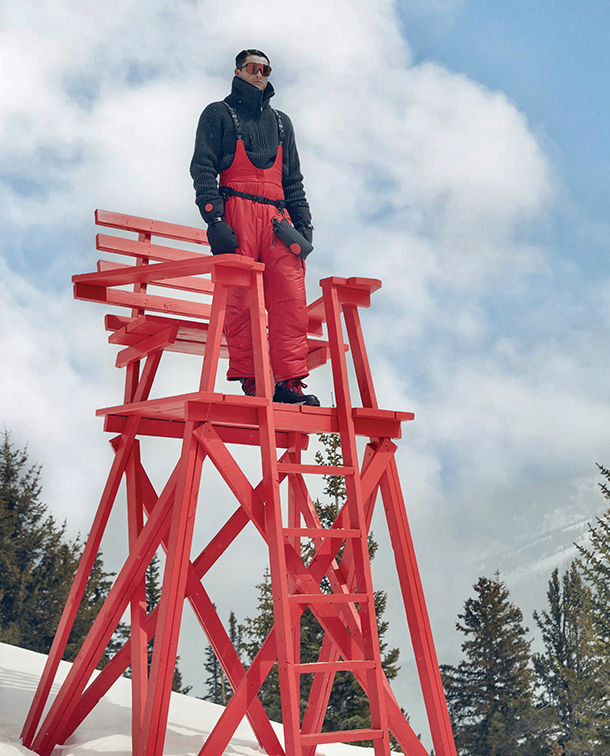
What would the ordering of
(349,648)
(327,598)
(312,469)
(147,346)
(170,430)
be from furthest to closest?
(170,430)
(147,346)
(349,648)
(312,469)
(327,598)

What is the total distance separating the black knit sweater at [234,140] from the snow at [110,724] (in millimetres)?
4171

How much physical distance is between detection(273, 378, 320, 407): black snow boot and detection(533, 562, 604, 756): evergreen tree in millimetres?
23752

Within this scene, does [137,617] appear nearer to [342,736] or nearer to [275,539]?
[275,539]

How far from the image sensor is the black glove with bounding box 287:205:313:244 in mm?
6242

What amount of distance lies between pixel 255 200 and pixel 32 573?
27921mm

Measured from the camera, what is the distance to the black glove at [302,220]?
6242mm

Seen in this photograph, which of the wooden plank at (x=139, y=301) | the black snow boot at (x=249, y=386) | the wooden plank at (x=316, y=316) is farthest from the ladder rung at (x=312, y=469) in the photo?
the wooden plank at (x=139, y=301)

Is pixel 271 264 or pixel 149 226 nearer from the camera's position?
pixel 271 264

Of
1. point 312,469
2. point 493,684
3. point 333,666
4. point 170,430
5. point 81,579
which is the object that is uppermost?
point 493,684

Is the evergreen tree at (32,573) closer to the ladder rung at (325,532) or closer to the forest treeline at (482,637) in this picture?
the forest treeline at (482,637)

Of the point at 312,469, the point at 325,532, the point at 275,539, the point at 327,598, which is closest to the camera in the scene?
the point at 275,539

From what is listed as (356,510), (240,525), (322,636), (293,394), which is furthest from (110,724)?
(322,636)

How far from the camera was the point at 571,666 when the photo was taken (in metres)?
35.9

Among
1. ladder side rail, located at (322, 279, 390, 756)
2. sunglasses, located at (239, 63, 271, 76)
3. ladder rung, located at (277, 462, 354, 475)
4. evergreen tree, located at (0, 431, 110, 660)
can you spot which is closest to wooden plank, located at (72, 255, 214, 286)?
ladder side rail, located at (322, 279, 390, 756)
